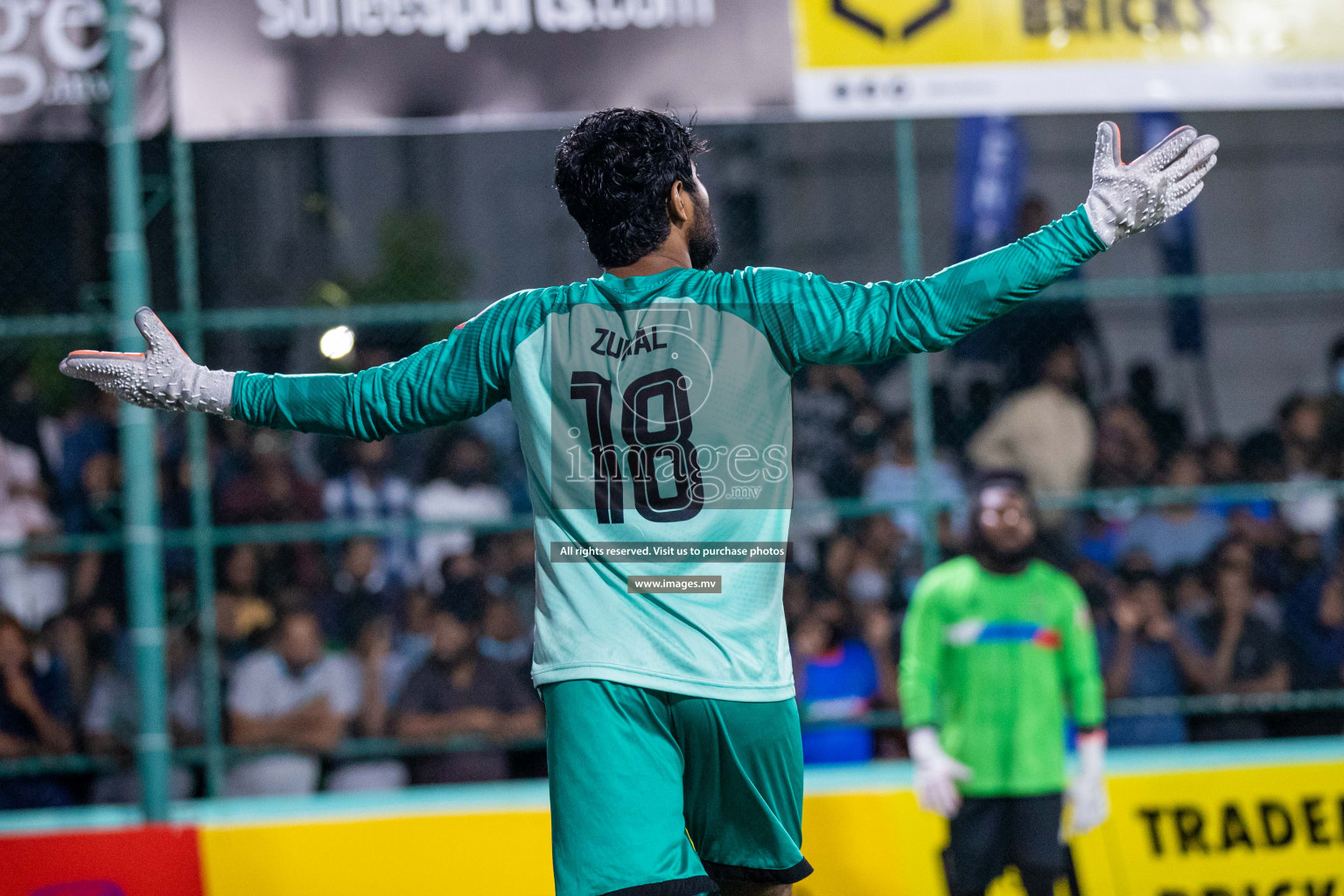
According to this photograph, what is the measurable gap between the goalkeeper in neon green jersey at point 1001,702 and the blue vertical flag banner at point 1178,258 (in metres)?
2.75

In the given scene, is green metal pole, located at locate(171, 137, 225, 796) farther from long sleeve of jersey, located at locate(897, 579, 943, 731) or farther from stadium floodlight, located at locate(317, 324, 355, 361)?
stadium floodlight, located at locate(317, 324, 355, 361)

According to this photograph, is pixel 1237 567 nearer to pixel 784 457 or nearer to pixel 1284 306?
pixel 784 457

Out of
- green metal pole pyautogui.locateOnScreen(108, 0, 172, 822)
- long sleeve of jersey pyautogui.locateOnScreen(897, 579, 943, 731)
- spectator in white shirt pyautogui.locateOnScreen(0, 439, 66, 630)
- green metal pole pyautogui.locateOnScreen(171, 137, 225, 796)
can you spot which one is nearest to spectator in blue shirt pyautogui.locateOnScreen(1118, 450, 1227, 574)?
long sleeve of jersey pyautogui.locateOnScreen(897, 579, 943, 731)

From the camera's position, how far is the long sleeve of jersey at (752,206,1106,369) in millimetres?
2213

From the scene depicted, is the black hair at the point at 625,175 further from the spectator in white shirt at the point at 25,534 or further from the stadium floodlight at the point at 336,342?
the spectator in white shirt at the point at 25,534

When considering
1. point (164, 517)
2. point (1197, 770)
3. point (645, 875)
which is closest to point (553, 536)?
point (645, 875)

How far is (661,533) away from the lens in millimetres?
2252

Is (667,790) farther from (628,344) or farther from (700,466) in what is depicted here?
(628,344)

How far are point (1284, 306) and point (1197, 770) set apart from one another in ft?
32.3

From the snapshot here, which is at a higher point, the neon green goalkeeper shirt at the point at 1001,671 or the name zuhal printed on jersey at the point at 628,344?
the name zuhal printed on jersey at the point at 628,344

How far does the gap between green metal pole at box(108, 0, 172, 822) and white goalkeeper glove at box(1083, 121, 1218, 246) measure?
11.0ft

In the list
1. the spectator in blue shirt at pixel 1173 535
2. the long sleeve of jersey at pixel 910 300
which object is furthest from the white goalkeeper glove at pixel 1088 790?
the long sleeve of jersey at pixel 910 300

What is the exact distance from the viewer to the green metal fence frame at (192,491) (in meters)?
4.45

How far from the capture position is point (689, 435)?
7.41ft
